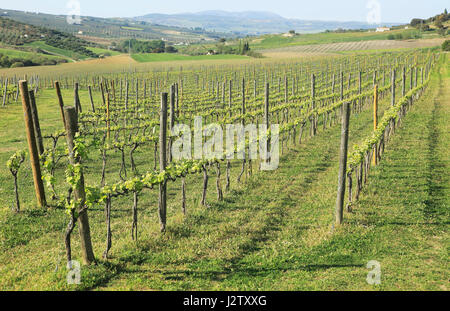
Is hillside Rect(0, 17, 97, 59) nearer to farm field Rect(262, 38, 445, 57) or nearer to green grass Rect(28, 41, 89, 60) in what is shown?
green grass Rect(28, 41, 89, 60)

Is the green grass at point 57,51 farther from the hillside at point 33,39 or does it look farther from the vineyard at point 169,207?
the vineyard at point 169,207

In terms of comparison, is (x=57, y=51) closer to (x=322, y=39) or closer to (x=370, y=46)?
(x=370, y=46)

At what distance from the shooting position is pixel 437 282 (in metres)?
6.69

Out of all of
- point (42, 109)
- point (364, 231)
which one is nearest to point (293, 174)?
point (364, 231)

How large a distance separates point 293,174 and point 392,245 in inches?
209

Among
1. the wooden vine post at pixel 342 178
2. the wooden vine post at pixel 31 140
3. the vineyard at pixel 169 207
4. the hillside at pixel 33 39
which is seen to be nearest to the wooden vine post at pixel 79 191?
the vineyard at pixel 169 207

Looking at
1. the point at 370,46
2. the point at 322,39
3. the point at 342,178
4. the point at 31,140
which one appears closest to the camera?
the point at 342,178

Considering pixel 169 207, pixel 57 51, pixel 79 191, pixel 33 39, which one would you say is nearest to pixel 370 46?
pixel 57 51

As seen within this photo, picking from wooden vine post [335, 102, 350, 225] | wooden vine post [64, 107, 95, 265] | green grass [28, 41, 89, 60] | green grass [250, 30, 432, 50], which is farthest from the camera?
green grass [250, 30, 432, 50]

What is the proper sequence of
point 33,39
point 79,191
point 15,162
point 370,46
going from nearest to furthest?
point 79,191 → point 15,162 → point 370,46 → point 33,39

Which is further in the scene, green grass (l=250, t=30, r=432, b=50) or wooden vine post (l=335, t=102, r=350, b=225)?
green grass (l=250, t=30, r=432, b=50)

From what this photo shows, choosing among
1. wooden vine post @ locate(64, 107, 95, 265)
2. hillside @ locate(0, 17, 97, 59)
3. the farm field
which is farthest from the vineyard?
hillside @ locate(0, 17, 97, 59)
